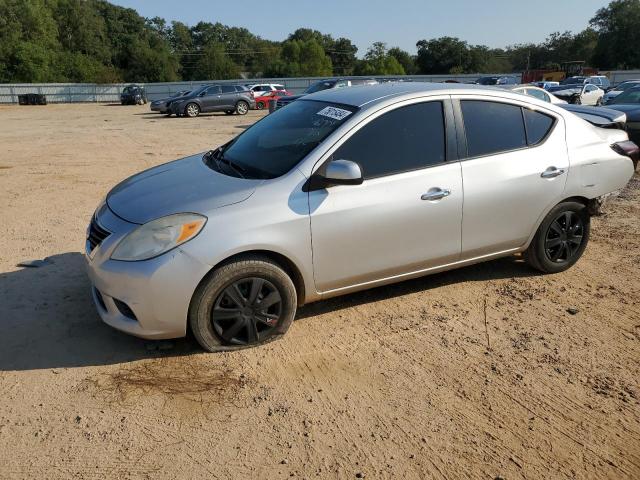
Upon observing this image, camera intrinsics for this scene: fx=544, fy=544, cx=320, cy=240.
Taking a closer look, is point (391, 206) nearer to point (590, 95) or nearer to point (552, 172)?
point (552, 172)

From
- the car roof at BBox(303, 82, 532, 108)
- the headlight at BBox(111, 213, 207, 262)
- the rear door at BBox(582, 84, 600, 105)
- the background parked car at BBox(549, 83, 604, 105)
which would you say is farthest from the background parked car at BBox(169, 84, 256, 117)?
the headlight at BBox(111, 213, 207, 262)

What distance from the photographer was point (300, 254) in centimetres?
370

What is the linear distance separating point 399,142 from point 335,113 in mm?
535

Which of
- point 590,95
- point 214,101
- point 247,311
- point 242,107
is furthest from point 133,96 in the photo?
point 247,311

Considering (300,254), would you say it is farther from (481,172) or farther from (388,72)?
(388,72)

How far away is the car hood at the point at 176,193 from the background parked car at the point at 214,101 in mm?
24000

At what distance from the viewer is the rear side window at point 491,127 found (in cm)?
435

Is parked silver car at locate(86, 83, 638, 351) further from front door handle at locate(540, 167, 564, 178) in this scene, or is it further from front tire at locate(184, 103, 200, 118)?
front tire at locate(184, 103, 200, 118)

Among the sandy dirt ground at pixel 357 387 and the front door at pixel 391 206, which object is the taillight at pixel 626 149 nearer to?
the sandy dirt ground at pixel 357 387

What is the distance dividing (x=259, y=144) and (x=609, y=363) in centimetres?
301

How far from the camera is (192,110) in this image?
1069 inches

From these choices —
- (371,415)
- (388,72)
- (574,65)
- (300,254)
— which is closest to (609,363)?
(371,415)

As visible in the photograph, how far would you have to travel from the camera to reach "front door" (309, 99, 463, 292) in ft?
12.4

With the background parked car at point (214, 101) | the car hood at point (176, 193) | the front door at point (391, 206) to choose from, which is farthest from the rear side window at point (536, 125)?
the background parked car at point (214, 101)
